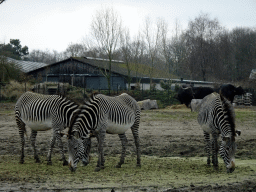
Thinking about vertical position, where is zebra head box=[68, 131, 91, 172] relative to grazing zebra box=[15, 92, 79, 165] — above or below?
below

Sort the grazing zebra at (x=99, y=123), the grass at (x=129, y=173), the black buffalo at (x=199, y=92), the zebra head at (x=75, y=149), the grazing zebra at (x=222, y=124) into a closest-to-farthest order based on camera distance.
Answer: the grass at (x=129, y=173)
the zebra head at (x=75, y=149)
the grazing zebra at (x=99, y=123)
the grazing zebra at (x=222, y=124)
the black buffalo at (x=199, y=92)

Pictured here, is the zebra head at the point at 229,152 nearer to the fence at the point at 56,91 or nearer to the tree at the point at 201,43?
the fence at the point at 56,91

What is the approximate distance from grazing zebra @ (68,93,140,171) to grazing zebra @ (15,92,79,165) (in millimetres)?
780

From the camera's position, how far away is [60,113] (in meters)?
8.87

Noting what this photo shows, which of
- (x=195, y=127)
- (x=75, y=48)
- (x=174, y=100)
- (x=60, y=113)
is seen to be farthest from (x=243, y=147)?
(x=75, y=48)

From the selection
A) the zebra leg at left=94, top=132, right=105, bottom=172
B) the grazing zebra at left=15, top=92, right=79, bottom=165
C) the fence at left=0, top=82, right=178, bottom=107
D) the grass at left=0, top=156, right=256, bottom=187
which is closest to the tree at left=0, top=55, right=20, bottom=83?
the fence at left=0, top=82, right=178, bottom=107

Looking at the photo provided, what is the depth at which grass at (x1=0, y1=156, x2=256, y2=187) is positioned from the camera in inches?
270

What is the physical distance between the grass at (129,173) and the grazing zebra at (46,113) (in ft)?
2.52

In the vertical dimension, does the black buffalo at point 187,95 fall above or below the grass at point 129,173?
above

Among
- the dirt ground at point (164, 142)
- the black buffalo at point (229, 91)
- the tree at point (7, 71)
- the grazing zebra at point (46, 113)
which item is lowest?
the dirt ground at point (164, 142)

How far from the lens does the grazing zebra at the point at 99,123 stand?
7.43 meters

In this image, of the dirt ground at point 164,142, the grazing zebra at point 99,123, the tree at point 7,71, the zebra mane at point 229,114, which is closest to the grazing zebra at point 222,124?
the zebra mane at point 229,114

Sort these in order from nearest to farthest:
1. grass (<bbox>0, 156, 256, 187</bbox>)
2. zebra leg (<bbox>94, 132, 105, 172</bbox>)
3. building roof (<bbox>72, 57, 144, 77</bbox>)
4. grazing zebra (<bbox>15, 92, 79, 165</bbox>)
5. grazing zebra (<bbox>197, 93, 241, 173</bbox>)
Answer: grass (<bbox>0, 156, 256, 187</bbox>) < grazing zebra (<bbox>197, 93, 241, 173</bbox>) < zebra leg (<bbox>94, 132, 105, 172</bbox>) < grazing zebra (<bbox>15, 92, 79, 165</bbox>) < building roof (<bbox>72, 57, 144, 77</bbox>)

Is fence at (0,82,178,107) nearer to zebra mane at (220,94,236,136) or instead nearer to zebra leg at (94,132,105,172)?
zebra leg at (94,132,105,172)
